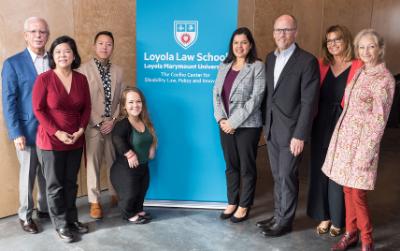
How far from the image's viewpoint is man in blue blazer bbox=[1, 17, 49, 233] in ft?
9.81

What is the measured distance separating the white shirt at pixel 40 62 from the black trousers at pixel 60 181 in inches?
24.8

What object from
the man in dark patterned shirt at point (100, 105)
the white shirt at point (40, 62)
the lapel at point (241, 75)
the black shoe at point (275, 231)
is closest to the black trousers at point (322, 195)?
the black shoe at point (275, 231)

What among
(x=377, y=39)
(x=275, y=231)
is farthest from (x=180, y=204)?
(x=377, y=39)

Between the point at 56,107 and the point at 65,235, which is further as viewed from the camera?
the point at 65,235

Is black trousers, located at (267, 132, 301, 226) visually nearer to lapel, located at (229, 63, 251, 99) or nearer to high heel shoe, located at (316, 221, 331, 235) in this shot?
high heel shoe, located at (316, 221, 331, 235)

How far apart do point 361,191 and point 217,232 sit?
1.21 meters

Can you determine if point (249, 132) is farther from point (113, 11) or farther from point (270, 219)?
point (113, 11)

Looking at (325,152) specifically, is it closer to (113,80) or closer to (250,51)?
(250,51)

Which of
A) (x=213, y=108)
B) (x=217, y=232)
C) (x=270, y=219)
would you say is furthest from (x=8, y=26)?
(x=270, y=219)

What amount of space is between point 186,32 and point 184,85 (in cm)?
47

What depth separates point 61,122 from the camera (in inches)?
115

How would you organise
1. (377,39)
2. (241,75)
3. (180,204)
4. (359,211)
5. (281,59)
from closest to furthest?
1. (377,39)
2. (359,211)
3. (281,59)
4. (241,75)
5. (180,204)

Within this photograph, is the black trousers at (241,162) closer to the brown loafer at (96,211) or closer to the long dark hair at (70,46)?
the brown loafer at (96,211)

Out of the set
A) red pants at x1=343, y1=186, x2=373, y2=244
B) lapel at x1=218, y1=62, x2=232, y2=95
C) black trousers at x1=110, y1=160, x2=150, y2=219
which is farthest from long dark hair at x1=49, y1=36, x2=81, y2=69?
red pants at x1=343, y1=186, x2=373, y2=244
